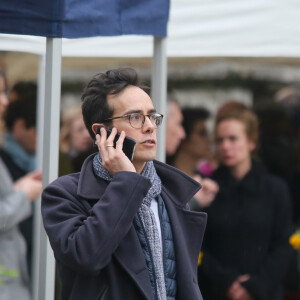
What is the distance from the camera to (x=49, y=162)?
3279 mm

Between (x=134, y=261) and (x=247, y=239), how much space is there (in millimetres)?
2845

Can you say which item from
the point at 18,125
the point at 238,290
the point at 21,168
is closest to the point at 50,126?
the point at 21,168

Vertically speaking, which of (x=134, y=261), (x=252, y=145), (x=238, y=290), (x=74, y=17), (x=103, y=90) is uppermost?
(x=74, y=17)

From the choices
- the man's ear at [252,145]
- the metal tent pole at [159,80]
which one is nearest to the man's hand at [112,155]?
the metal tent pole at [159,80]

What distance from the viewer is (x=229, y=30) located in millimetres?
5207

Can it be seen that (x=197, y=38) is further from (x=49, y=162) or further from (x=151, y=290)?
(x=151, y=290)

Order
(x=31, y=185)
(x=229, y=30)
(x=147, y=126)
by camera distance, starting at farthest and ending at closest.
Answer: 1. (x=229, y=30)
2. (x=31, y=185)
3. (x=147, y=126)

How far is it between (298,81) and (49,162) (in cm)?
429

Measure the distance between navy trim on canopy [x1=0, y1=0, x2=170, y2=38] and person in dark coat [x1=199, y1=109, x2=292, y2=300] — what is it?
1.87m

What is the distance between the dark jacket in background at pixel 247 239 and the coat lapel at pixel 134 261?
9.01 feet

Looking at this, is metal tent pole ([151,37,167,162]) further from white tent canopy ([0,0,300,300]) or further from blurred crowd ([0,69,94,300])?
blurred crowd ([0,69,94,300])

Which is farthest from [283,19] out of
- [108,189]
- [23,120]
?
[108,189]

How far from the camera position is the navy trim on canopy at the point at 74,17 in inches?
126

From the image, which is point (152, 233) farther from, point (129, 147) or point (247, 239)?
point (247, 239)
